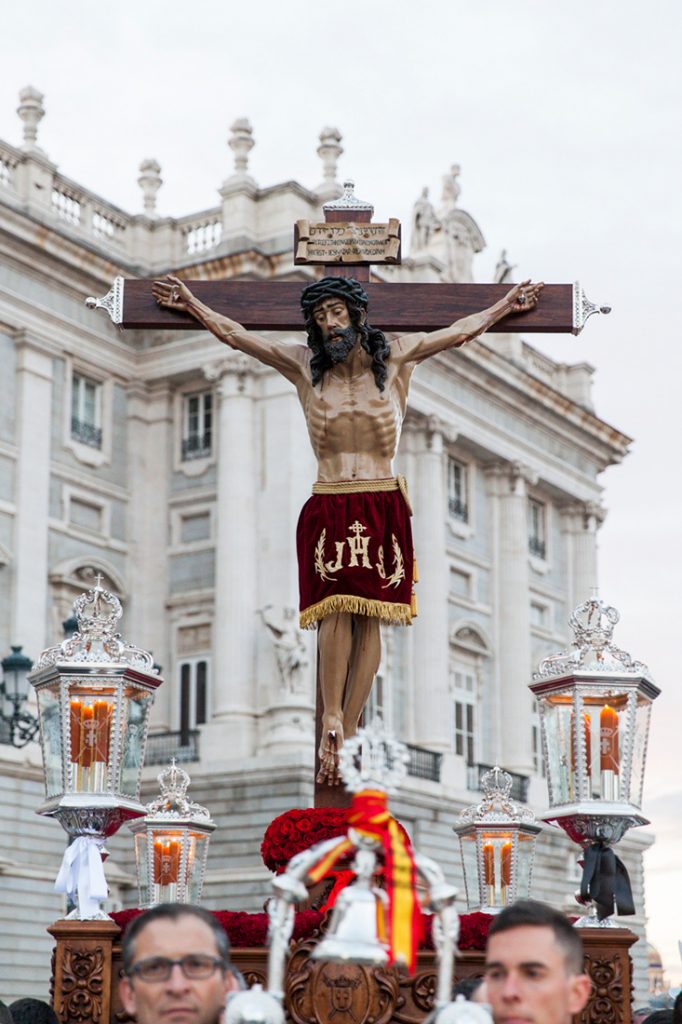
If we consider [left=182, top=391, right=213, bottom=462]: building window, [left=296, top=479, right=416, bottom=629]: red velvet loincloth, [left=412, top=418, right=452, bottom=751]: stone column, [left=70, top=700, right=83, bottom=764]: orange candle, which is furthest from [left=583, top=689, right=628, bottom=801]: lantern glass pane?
[left=182, top=391, right=213, bottom=462]: building window

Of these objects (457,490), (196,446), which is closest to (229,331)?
(196,446)

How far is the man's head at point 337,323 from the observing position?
25.0 feet

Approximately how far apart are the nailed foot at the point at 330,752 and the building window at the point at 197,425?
101 feet

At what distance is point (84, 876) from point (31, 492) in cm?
2842

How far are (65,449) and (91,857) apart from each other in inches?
1172

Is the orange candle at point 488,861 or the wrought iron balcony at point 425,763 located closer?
the orange candle at point 488,861

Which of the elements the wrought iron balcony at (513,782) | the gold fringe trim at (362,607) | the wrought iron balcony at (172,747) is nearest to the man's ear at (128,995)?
the gold fringe trim at (362,607)

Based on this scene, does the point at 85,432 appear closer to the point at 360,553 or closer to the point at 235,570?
the point at 235,570

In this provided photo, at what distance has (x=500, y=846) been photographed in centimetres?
1239

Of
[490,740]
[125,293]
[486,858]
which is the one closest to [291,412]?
[490,740]

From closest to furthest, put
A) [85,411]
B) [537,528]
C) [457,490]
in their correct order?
1. [85,411]
2. [457,490]
3. [537,528]

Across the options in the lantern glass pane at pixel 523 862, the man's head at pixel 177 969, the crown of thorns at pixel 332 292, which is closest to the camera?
the man's head at pixel 177 969

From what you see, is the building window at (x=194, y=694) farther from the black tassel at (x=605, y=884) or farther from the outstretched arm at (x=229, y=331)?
the black tassel at (x=605, y=884)

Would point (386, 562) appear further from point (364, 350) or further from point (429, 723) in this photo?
point (429, 723)
